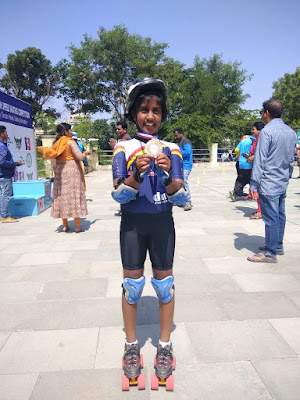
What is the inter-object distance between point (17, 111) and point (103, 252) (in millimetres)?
6144

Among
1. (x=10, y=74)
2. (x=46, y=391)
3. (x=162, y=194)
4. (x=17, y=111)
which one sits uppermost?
(x=10, y=74)

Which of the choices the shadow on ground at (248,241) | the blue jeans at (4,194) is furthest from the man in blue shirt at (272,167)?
the blue jeans at (4,194)

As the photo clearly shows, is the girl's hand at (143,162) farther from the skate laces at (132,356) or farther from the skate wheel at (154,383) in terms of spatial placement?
the skate wheel at (154,383)

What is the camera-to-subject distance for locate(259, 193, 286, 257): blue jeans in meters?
3.99

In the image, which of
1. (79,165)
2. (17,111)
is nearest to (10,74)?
(17,111)

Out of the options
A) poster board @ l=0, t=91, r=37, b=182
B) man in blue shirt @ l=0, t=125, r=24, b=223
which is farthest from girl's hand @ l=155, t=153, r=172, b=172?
poster board @ l=0, t=91, r=37, b=182

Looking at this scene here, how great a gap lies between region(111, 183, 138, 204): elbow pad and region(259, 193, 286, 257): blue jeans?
2732mm

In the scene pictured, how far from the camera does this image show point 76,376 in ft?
6.76

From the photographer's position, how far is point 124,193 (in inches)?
71.2

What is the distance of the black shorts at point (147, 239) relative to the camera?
6.46ft

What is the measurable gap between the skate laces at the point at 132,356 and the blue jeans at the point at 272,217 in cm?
272

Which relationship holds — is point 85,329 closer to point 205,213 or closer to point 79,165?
point 79,165

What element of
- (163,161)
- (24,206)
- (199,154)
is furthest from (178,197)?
(199,154)

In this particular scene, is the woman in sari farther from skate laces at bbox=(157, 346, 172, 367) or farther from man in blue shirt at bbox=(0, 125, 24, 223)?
skate laces at bbox=(157, 346, 172, 367)
